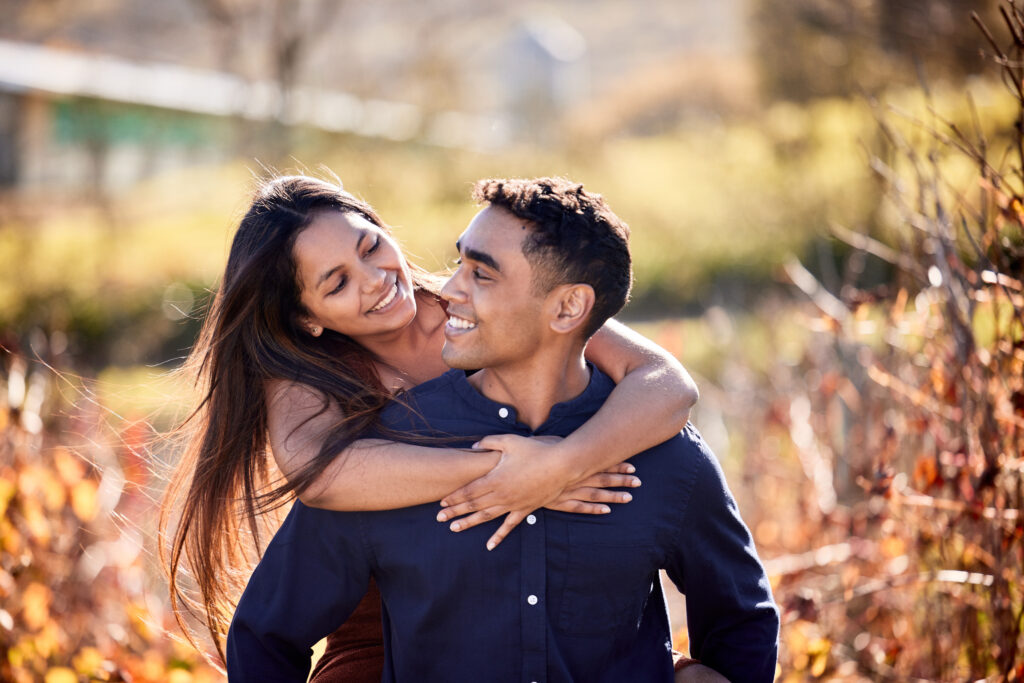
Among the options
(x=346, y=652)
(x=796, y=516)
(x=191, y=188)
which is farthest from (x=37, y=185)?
(x=346, y=652)

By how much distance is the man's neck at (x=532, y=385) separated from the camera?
260 cm

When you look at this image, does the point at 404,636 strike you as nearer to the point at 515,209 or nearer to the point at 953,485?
the point at 515,209

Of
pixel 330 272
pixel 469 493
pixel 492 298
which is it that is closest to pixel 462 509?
pixel 469 493

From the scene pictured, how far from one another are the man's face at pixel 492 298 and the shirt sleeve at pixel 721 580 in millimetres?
518

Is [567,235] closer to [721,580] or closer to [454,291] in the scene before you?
[454,291]

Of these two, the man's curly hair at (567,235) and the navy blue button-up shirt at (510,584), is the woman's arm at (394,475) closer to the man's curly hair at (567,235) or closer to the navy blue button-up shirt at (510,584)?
the navy blue button-up shirt at (510,584)

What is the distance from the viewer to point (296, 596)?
241cm

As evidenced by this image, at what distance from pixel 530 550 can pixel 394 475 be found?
355mm

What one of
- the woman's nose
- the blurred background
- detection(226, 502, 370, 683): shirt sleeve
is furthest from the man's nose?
the blurred background

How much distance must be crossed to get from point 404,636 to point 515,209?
3.36ft

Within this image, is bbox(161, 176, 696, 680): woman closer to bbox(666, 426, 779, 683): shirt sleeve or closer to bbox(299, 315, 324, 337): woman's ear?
bbox(299, 315, 324, 337): woman's ear

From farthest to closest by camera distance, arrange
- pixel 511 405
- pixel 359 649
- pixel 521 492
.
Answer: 1. pixel 359 649
2. pixel 511 405
3. pixel 521 492

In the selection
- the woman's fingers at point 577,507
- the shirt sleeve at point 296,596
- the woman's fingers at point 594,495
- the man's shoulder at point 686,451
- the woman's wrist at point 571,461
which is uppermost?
the woman's wrist at point 571,461

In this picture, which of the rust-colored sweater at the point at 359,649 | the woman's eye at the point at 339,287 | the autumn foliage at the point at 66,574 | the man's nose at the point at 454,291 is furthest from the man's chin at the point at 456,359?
the autumn foliage at the point at 66,574
